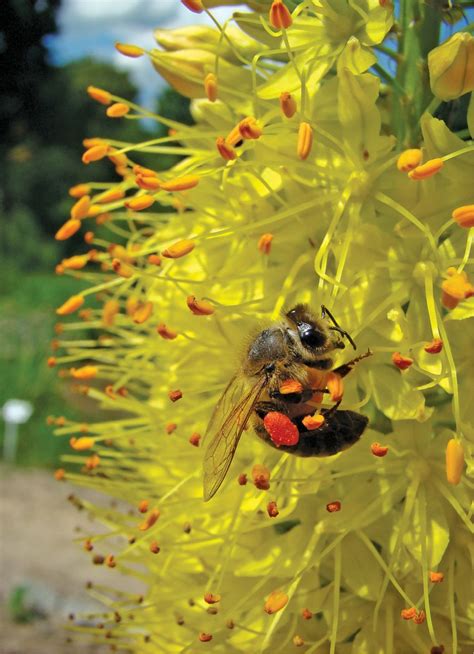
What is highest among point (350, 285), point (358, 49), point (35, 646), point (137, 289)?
Answer: point (358, 49)

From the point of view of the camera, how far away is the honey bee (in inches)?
64.6

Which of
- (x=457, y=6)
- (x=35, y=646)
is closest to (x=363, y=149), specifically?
(x=457, y=6)

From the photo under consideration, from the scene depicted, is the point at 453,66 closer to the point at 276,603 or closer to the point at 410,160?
the point at 410,160

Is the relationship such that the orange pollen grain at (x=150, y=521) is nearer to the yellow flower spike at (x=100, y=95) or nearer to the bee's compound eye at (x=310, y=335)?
the bee's compound eye at (x=310, y=335)

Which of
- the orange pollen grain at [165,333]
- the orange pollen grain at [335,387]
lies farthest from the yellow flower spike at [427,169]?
the orange pollen grain at [165,333]

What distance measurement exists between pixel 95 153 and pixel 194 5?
37cm

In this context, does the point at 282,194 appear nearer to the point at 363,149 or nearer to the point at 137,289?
the point at 363,149

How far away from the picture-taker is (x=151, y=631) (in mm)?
2168

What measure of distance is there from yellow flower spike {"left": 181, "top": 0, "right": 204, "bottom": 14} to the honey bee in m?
0.63

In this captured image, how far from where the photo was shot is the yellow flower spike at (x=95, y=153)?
6.03 ft

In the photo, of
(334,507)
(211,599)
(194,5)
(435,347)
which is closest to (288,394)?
(334,507)

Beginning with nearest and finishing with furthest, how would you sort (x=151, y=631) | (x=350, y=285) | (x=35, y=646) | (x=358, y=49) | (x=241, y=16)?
(x=358, y=49) → (x=350, y=285) → (x=241, y=16) → (x=151, y=631) → (x=35, y=646)

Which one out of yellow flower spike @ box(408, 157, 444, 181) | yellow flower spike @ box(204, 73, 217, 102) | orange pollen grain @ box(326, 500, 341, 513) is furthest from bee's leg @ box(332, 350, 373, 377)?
yellow flower spike @ box(204, 73, 217, 102)

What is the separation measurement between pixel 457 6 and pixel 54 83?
104 ft
